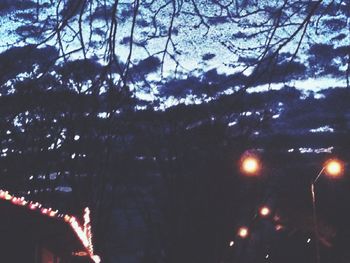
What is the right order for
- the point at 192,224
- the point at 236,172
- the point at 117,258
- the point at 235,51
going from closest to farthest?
the point at 235,51 < the point at 236,172 < the point at 192,224 < the point at 117,258

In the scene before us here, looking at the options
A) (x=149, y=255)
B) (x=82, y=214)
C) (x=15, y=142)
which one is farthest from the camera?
(x=149, y=255)

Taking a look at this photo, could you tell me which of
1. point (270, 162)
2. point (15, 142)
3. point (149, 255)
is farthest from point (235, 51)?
point (149, 255)

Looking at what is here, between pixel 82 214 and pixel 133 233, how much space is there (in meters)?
45.8

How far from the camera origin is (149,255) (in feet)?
116

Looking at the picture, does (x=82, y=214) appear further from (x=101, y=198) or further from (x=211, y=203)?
(x=211, y=203)

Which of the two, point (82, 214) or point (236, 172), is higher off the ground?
point (236, 172)

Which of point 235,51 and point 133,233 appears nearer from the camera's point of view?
point 235,51

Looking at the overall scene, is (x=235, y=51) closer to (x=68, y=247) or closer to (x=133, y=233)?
(x=68, y=247)

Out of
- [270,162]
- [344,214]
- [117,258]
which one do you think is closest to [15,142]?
[270,162]

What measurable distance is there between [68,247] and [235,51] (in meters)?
12.5

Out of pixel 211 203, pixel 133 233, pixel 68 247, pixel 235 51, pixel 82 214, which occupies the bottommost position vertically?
pixel 235 51

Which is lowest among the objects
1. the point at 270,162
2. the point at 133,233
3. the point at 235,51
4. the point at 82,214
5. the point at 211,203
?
the point at 235,51

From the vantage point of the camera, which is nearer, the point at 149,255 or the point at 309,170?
the point at 309,170

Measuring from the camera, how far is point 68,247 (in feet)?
49.4
